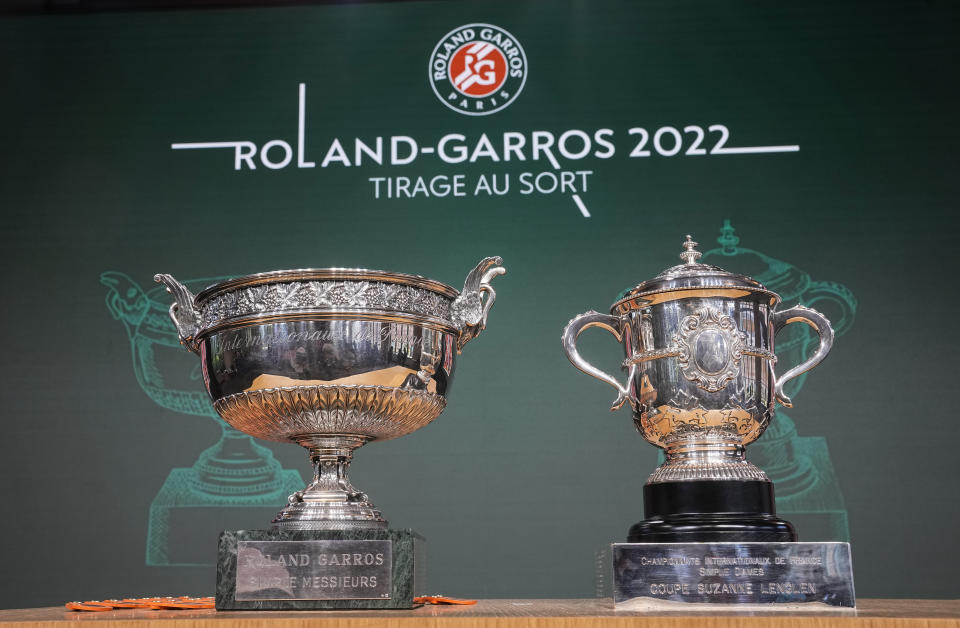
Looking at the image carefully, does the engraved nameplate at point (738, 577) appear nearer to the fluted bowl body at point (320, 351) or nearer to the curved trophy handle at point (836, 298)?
the fluted bowl body at point (320, 351)

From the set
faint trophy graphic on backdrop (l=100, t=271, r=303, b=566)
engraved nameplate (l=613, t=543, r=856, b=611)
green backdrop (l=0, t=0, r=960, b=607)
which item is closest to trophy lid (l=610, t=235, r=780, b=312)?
engraved nameplate (l=613, t=543, r=856, b=611)

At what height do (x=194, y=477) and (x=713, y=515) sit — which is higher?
(x=194, y=477)

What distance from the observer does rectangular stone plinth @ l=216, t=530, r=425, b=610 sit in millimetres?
965

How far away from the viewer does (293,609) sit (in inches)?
38.0

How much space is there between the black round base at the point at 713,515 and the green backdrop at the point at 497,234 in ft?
4.25

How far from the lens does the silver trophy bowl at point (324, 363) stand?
109 cm

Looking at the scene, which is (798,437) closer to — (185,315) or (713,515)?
(713,515)

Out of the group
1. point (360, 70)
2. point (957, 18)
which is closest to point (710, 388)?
point (360, 70)

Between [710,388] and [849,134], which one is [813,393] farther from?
[710,388]

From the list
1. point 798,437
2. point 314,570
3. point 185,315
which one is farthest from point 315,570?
point 798,437

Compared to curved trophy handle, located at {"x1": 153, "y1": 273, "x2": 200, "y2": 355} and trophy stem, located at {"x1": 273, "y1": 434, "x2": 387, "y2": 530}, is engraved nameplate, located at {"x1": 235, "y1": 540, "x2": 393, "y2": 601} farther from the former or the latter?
curved trophy handle, located at {"x1": 153, "y1": 273, "x2": 200, "y2": 355}

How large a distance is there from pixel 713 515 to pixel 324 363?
527 mm

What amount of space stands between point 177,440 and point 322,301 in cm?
154

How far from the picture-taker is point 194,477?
2406 millimetres
